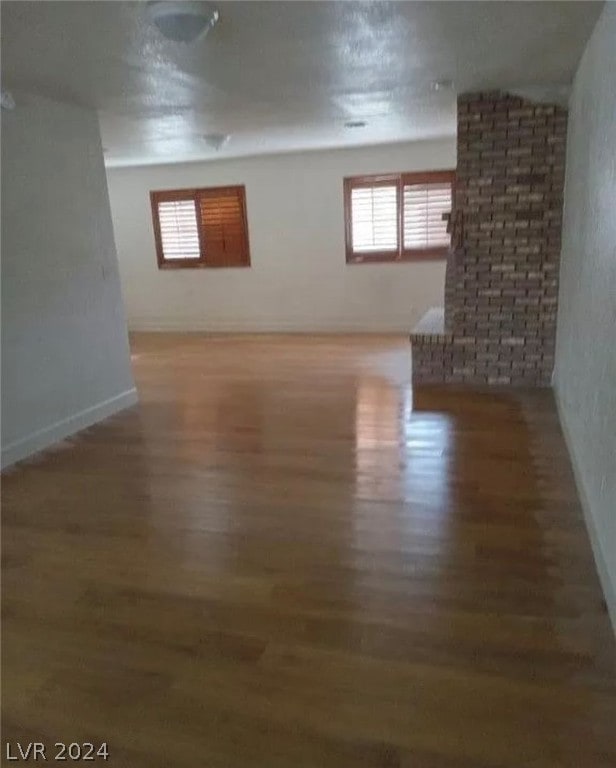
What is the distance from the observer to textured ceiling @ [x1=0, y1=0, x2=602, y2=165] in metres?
2.46

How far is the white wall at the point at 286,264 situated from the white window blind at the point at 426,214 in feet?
0.80

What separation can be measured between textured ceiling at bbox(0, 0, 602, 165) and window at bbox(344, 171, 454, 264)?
2031 millimetres

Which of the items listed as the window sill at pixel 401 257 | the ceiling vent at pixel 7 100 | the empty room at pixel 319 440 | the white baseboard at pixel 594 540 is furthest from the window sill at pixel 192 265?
the white baseboard at pixel 594 540

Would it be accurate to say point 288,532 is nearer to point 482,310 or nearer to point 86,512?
point 86,512

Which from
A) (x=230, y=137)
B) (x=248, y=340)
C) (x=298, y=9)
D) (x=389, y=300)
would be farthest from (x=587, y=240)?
(x=248, y=340)

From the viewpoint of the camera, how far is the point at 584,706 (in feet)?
5.39

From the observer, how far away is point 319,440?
12.5 feet

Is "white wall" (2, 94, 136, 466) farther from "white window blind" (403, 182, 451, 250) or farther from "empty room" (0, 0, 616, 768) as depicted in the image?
"white window blind" (403, 182, 451, 250)

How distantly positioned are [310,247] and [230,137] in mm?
2045

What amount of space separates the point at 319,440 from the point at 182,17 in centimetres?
237

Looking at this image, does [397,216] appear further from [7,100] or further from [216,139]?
[7,100]

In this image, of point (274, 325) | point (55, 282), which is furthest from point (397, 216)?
point (55, 282)

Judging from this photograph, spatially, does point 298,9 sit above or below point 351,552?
above

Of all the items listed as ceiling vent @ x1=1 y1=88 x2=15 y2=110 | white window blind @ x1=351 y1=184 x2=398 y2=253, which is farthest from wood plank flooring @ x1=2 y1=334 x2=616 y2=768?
white window blind @ x1=351 y1=184 x2=398 y2=253
